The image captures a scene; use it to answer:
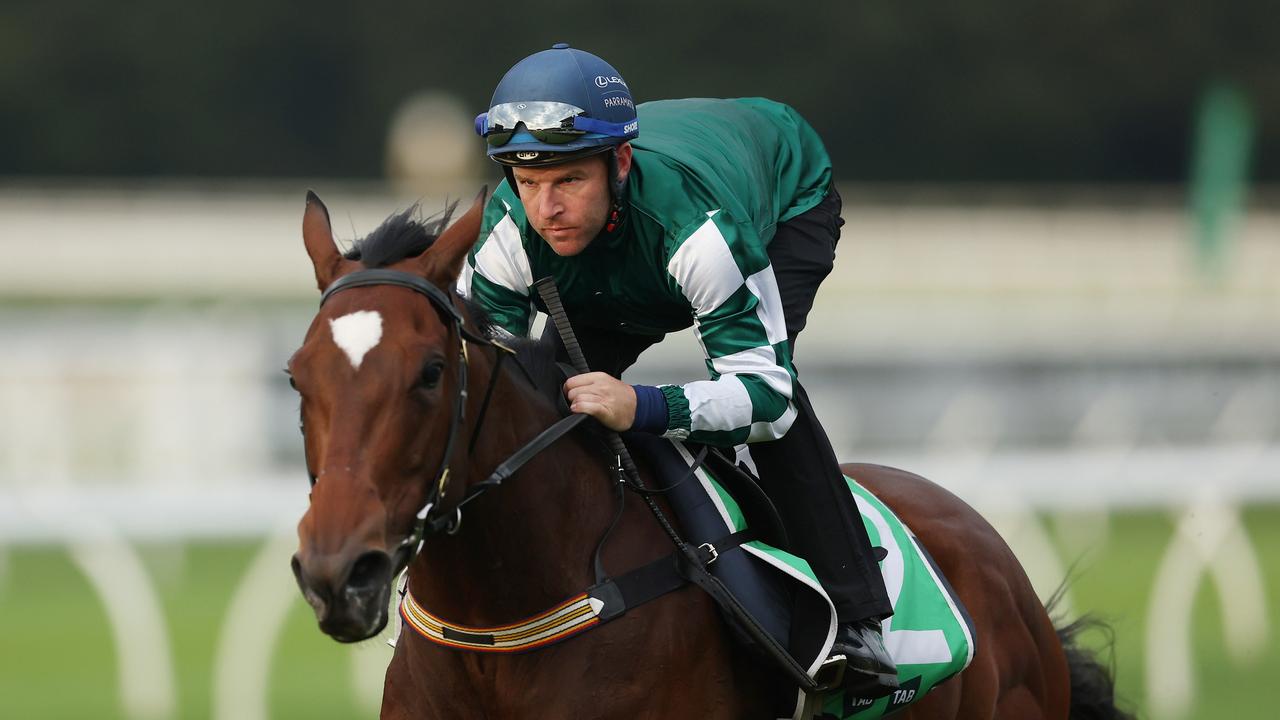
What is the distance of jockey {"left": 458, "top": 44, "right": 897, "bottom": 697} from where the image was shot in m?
3.50

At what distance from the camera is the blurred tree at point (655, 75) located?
125 ft

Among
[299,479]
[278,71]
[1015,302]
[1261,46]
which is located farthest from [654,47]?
[299,479]

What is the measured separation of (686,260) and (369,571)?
3.26 ft

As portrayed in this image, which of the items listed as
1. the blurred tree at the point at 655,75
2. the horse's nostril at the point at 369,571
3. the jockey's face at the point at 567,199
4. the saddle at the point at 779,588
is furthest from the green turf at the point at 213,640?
the blurred tree at the point at 655,75

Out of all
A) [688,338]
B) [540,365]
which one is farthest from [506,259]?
[688,338]

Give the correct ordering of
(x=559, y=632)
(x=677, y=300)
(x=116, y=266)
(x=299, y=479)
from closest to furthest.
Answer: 1. (x=559, y=632)
2. (x=677, y=300)
3. (x=299, y=479)
4. (x=116, y=266)

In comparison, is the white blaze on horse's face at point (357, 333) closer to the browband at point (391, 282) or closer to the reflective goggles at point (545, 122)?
the browband at point (391, 282)

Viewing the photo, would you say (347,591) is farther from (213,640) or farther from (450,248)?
(213,640)

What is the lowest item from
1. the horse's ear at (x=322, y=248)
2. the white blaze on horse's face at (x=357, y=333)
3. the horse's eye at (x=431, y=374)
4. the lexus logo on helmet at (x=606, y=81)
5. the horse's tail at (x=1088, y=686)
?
the horse's tail at (x=1088, y=686)

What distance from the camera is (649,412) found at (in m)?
3.46

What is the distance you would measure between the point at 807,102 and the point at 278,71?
1176cm

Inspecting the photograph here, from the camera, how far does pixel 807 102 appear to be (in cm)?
3912

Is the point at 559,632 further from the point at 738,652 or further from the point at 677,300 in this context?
the point at 677,300

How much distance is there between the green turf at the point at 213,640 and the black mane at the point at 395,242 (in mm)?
3860
